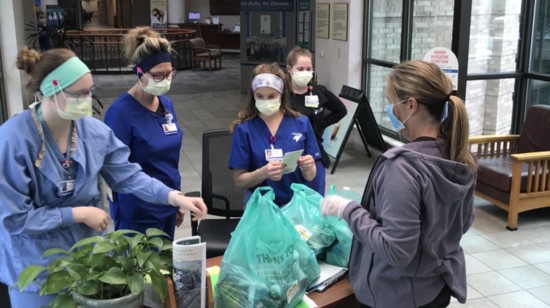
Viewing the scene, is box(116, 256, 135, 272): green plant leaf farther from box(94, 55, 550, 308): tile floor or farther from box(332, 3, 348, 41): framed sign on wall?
box(332, 3, 348, 41): framed sign on wall

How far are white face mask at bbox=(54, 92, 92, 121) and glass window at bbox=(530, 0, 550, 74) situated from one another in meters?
5.23

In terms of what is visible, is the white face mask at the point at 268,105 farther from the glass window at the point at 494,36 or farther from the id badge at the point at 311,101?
the glass window at the point at 494,36

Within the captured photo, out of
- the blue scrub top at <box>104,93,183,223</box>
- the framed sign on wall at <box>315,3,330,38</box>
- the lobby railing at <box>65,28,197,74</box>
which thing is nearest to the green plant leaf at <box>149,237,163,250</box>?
the blue scrub top at <box>104,93,183,223</box>

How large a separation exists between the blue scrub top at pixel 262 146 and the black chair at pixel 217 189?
53 centimetres

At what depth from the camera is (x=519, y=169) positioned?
4.30m

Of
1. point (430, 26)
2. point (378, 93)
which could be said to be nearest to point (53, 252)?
point (430, 26)

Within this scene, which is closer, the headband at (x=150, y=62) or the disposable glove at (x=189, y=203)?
the disposable glove at (x=189, y=203)

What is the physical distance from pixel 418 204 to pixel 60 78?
118 cm

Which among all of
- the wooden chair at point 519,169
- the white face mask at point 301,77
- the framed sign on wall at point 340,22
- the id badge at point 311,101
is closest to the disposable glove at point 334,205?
the white face mask at point 301,77

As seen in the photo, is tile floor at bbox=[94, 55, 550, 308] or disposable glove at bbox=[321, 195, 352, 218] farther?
tile floor at bbox=[94, 55, 550, 308]

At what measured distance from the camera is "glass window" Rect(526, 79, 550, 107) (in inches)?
219

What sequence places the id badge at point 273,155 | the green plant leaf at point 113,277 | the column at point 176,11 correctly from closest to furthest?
the green plant leaf at point 113,277, the id badge at point 273,155, the column at point 176,11

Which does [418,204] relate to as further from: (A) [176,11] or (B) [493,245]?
(A) [176,11]

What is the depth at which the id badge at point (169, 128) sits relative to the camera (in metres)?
2.48
